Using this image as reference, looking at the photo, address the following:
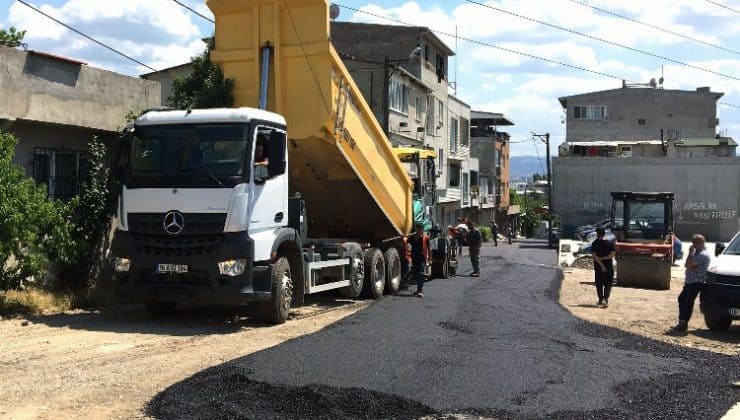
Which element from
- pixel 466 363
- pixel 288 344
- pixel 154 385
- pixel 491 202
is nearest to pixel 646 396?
pixel 466 363

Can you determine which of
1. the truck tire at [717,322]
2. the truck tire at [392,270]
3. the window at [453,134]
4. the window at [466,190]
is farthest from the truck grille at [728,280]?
the window at [466,190]

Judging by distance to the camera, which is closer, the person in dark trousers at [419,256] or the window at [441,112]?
the person in dark trousers at [419,256]

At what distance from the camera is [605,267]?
53.0 feet

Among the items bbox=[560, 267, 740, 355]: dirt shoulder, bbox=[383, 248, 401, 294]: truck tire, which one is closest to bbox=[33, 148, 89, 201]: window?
bbox=[383, 248, 401, 294]: truck tire

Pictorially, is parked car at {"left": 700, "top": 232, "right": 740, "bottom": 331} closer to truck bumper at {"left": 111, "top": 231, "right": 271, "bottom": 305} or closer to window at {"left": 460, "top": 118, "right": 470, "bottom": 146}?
truck bumper at {"left": 111, "top": 231, "right": 271, "bottom": 305}

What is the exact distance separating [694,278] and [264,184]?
23.6 feet

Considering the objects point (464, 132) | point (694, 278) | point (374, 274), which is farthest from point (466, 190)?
point (694, 278)

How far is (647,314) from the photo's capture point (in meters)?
15.3

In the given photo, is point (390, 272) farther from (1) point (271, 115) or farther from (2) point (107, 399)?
(2) point (107, 399)

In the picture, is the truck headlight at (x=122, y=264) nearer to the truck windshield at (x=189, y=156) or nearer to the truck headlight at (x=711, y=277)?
the truck windshield at (x=189, y=156)

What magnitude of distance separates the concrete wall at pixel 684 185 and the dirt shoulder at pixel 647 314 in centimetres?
3378

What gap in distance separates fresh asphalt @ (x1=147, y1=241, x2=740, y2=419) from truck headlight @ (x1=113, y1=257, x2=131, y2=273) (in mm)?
2975

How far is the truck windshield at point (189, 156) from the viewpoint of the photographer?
1106 cm

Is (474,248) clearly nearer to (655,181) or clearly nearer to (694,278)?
(694,278)
